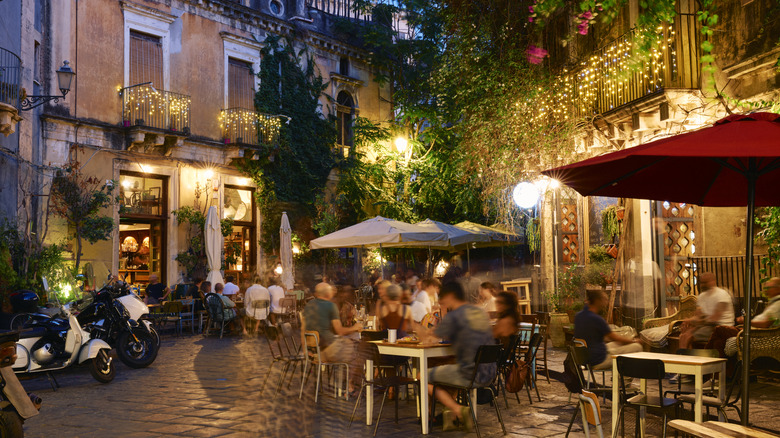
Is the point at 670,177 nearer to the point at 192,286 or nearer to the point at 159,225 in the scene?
the point at 192,286

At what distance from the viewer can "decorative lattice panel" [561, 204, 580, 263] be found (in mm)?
14258

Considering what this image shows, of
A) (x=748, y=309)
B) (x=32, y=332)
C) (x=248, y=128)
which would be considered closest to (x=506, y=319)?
(x=748, y=309)

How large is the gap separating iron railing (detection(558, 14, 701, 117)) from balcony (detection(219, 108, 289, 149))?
32.7ft

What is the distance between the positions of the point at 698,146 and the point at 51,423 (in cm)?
625

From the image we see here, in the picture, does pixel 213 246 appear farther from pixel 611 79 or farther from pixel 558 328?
pixel 611 79

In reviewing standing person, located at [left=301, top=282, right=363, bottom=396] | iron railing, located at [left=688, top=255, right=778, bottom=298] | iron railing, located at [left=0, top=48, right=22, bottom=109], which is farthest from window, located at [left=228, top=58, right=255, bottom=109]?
iron railing, located at [left=688, top=255, right=778, bottom=298]

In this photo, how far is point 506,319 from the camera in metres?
7.55

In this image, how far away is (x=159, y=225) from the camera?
1834 cm

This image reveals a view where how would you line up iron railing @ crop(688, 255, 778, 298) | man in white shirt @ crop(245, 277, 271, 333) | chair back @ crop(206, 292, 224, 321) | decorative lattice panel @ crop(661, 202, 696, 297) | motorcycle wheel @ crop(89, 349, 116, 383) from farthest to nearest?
chair back @ crop(206, 292, 224, 321) < man in white shirt @ crop(245, 277, 271, 333) < decorative lattice panel @ crop(661, 202, 696, 297) < iron railing @ crop(688, 255, 778, 298) < motorcycle wheel @ crop(89, 349, 116, 383)

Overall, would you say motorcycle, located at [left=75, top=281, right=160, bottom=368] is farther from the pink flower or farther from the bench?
the pink flower

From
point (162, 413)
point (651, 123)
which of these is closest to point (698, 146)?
point (162, 413)

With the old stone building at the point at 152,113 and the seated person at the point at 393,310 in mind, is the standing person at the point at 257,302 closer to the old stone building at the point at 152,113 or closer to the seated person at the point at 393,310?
the old stone building at the point at 152,113

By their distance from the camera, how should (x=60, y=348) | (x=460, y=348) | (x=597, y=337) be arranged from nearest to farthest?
(x=460, y=348)
(x=597, y=337)
(x=60, y=348)

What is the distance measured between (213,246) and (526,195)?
25.6ft
